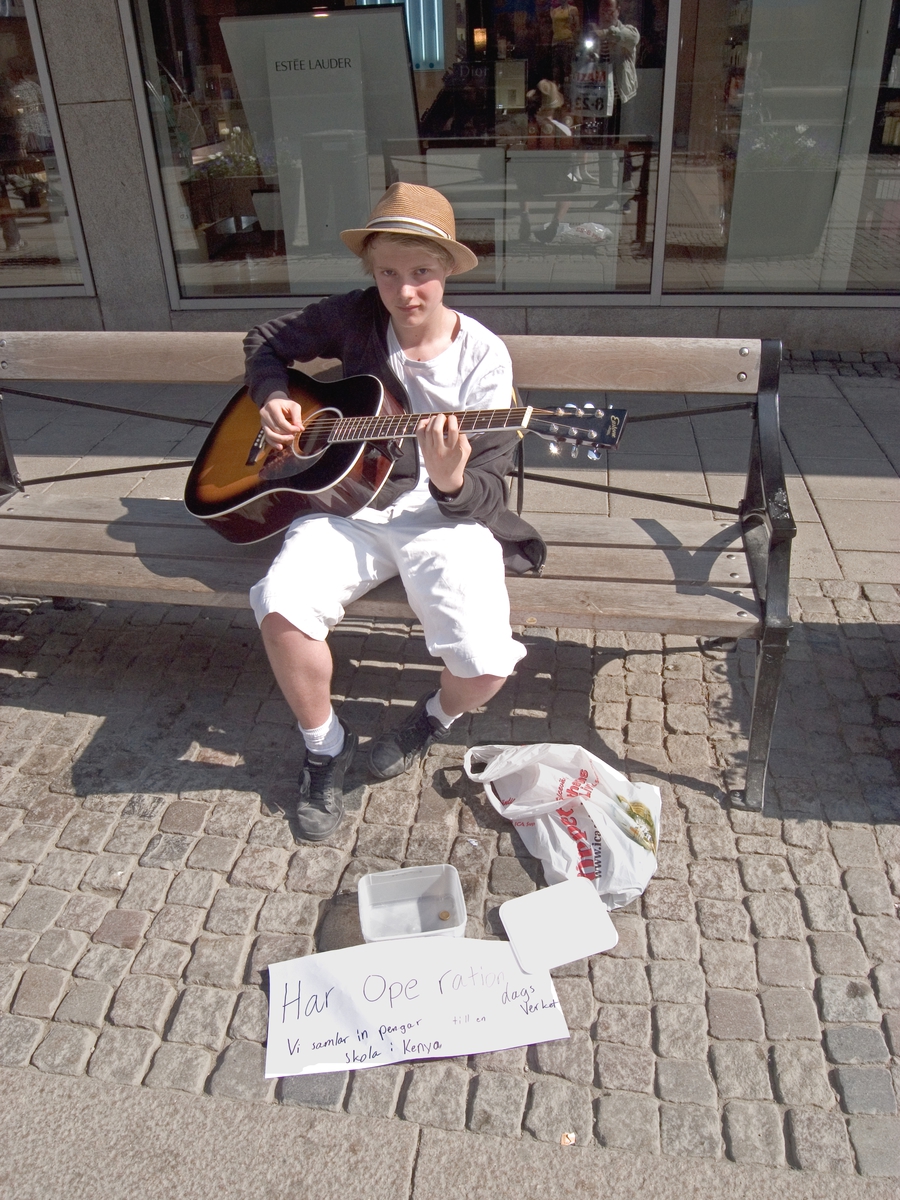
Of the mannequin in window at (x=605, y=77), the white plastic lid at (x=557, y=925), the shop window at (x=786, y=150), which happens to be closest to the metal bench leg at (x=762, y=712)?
the white plastic lid at (x=557, y=925)

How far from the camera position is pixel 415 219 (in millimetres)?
2568

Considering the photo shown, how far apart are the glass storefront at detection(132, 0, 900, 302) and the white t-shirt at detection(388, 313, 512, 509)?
12.2ft

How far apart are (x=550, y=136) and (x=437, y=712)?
4558mm

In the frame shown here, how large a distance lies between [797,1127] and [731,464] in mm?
3326

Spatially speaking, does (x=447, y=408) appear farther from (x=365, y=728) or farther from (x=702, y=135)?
(x=702, y=135)

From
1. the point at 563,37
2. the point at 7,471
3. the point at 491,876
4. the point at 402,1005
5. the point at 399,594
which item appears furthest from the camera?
the point at 563,37

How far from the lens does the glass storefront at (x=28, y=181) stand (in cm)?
590

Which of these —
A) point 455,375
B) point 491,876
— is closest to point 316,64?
point 455,375

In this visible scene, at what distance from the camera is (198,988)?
7.30ft

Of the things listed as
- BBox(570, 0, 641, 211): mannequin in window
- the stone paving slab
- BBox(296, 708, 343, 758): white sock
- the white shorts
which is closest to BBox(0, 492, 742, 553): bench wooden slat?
the white shorts

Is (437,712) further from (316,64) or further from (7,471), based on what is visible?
(316,64)

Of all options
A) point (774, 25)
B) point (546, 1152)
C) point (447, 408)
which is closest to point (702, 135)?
point (774, 25)

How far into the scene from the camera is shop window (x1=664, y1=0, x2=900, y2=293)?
18.5 feet

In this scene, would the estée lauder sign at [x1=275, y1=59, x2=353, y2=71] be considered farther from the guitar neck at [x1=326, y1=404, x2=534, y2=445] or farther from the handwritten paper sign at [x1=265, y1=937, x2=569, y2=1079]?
the handwritten paper sign at [x1=265, y1=937, x2=569, y2=1079]
